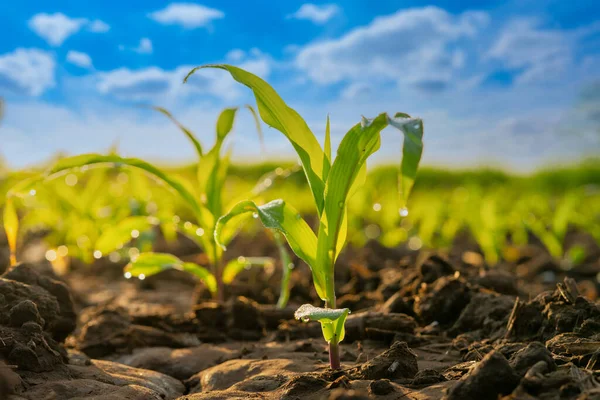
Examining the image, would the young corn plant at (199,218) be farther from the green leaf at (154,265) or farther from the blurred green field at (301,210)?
the blurred green field at (301,210)

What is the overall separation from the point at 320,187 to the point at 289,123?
20cm

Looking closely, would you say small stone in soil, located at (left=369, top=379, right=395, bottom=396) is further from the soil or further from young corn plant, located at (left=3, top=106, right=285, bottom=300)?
young corn plant, located at (left=3, top=106, right=285, bottom=300)

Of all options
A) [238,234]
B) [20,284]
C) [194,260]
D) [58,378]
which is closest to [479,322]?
[58,378]

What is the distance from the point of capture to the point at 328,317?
4.09ft

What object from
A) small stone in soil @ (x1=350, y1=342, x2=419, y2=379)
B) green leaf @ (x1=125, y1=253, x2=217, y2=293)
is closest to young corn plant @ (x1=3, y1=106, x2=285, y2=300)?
green leaf @ (x1=125, y1=253, x2=217, y2=293)

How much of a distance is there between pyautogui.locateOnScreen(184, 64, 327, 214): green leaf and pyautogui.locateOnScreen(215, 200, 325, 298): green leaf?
9 centimetres

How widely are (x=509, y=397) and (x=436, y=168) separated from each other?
469 inches

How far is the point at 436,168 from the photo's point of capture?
496 inches

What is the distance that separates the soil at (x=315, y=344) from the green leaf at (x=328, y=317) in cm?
10

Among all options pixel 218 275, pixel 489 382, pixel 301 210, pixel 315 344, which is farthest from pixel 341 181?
pixel 301 210

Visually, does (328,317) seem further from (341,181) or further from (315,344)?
(315,344)

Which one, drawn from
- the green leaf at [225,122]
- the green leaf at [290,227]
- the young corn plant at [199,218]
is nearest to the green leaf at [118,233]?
the young corn plant at [199,218]

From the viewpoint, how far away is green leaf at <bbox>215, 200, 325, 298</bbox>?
142 centimetres

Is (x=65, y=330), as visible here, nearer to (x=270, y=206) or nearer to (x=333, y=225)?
(x=270, y=206)
